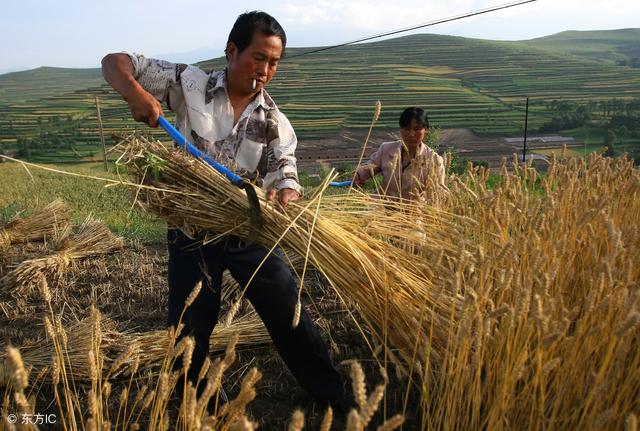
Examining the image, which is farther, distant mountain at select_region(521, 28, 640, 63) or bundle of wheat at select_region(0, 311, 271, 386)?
distant mountain at select_region(521, 28, 640, 63)

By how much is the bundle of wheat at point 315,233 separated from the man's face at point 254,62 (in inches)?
13.4

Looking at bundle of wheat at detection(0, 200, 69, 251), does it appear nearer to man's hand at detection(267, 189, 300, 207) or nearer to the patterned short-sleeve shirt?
the patterned short-sleeve shirt

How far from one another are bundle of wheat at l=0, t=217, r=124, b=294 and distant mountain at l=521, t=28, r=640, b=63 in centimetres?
7462

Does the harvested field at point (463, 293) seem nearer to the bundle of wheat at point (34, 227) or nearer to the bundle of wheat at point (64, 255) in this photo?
the bundle of wheat at point (64, 255)

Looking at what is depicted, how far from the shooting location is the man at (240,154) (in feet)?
6.06

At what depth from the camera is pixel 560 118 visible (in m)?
32.8

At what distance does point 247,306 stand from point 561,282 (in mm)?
1606

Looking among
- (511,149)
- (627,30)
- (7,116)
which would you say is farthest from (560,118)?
(627,30)

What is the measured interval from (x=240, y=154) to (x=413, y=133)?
1.57 metres

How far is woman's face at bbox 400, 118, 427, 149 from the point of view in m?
3.25

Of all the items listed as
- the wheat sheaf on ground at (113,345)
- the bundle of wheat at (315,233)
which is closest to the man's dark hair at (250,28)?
the bundle of wheat at (315,233)

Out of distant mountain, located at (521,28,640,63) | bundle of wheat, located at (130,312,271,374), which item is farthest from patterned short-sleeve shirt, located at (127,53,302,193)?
distant mountain, located at (521,28,640,63)

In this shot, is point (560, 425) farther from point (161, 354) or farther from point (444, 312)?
point (161, 354)

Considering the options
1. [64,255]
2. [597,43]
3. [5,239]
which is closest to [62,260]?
[64,255]
